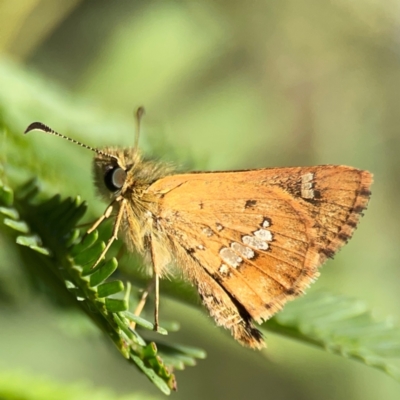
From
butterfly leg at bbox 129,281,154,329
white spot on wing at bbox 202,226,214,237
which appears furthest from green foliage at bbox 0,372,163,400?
white spot on wing at bbox 202,226,214,237

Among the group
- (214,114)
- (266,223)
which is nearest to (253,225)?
(266,223)

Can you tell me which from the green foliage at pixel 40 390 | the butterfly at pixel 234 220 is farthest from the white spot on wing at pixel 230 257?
the green foliage at pixel 40 390

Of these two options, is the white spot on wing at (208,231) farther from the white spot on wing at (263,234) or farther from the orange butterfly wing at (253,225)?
the white spot on wing at (263,234)

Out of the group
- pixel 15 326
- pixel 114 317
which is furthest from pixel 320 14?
pixel 114 317

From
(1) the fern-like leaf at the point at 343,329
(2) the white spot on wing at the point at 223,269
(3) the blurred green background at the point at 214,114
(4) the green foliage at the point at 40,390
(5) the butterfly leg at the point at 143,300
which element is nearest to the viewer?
(4) the green foliage at the point at 40,390

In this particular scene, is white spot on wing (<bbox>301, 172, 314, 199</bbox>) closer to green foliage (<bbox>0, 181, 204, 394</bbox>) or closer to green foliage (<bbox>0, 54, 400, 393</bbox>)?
green foliage (<bbox>0, 54, 400, 393</bbox>)
